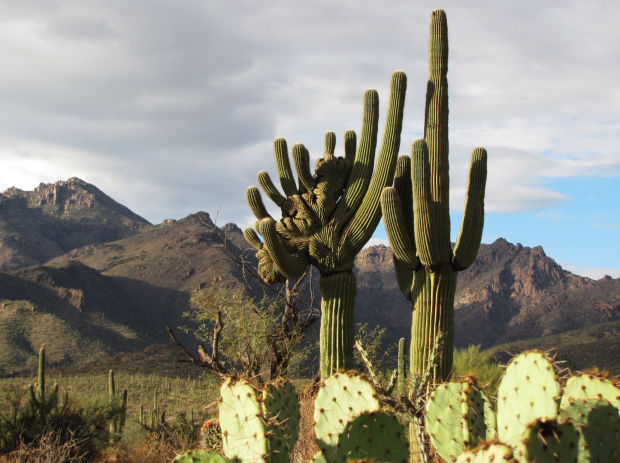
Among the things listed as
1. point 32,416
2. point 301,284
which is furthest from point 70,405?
point 301,284

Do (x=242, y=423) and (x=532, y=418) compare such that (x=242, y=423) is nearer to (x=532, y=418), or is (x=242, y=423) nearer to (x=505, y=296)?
(x=532, y=418)

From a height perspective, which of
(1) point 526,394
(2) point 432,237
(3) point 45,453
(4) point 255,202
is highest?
(4) point 255,202

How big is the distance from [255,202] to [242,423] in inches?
297

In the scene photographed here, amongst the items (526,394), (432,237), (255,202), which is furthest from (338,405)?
(255,202)

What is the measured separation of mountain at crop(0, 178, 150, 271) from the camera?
292 feet

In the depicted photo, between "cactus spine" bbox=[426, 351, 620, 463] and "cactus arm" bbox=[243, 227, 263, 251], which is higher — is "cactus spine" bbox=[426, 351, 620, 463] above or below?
below

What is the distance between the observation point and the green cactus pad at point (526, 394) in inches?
135

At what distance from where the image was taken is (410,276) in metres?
9.27

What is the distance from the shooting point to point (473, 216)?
8945mm

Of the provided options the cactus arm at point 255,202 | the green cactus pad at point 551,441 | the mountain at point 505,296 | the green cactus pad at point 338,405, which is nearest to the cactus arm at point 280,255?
the cactus arm at point 255,202

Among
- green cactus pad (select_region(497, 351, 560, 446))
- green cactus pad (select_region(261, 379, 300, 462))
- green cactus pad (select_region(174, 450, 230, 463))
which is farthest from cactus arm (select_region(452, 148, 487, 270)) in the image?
green cactus pad (select_region(174, 450, 230, 463))

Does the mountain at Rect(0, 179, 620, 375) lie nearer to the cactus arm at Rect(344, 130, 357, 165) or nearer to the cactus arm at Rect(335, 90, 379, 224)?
the cactus arm at Rect(344, 130, 357, 165)

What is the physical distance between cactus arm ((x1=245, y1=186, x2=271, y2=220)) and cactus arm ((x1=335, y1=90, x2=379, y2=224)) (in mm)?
1480

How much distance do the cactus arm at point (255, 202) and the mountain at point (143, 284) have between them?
682 cm
